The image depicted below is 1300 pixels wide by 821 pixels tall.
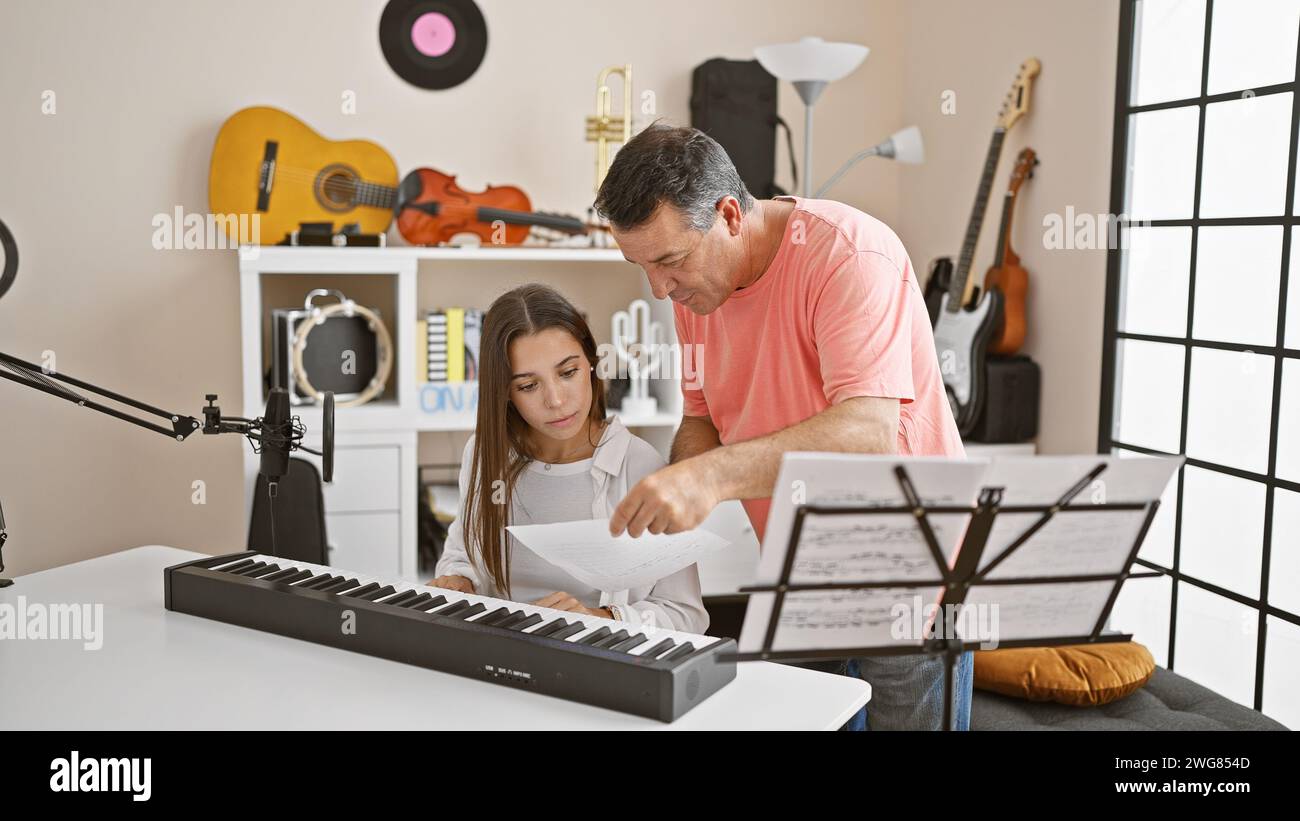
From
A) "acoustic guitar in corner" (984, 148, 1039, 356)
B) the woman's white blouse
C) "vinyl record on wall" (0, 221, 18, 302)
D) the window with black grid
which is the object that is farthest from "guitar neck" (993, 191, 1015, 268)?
"vinyl record on wall" (0, 221, 18, 302)

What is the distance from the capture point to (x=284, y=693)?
4.67 ft

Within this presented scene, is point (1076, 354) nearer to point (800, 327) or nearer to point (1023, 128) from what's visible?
point (1023, 128)

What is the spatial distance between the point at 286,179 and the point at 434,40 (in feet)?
2.26

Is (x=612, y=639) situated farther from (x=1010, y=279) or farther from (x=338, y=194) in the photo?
(x=338, y=194)

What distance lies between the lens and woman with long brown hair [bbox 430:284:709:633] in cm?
199

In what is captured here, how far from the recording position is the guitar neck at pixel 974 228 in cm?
330

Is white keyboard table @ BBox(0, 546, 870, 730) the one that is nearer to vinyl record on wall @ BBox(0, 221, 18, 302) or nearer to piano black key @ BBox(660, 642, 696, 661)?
piano black key @ BBox(660, 642, 696, 661)

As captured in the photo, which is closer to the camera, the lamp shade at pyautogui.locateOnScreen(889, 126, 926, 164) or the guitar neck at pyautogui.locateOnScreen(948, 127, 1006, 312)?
the guitar neck at pyautogui.locateOnScreen(948, 127, 1006, 312)

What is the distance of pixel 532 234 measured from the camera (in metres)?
3.45

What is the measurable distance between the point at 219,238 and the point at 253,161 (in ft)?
0.96

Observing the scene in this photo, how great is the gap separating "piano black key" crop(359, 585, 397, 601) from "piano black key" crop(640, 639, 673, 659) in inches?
17.4

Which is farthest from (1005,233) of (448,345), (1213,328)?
(448,345)

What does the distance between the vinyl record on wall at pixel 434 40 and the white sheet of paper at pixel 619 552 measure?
246 centimetres

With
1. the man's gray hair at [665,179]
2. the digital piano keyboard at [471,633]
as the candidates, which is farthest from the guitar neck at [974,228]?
the digital piano keyboard at [471,633]
